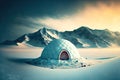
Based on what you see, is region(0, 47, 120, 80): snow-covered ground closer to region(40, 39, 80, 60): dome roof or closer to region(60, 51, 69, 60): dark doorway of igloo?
region(40, 39, 80, 60): dome roof

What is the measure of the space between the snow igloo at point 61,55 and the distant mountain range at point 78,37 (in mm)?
124

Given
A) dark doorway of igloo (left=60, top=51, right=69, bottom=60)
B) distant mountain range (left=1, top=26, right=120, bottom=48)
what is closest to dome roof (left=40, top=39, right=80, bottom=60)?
dark doorway of igloo (left=60, top=51, right=69, bottom=60)

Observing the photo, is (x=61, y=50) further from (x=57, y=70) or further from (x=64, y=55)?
(x=57, y=70)

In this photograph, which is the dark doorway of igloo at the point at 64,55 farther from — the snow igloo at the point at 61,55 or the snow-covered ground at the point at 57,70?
the snow-covered ground at the point at 57,70

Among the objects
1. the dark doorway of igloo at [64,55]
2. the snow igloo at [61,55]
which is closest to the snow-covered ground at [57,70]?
the snow igloo at [61,55]

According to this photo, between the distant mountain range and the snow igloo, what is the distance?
12 cm

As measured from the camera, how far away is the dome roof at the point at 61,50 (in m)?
6.84

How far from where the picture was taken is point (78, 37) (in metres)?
6.86

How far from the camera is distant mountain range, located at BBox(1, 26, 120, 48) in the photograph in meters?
6.60

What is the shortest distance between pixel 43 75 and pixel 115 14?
2.30m

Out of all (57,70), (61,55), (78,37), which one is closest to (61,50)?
(61,55)

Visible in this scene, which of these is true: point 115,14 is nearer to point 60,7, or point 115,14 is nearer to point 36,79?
point 60,7

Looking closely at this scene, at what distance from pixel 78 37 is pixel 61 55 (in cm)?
60

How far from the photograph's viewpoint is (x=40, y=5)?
6766 millimetres
